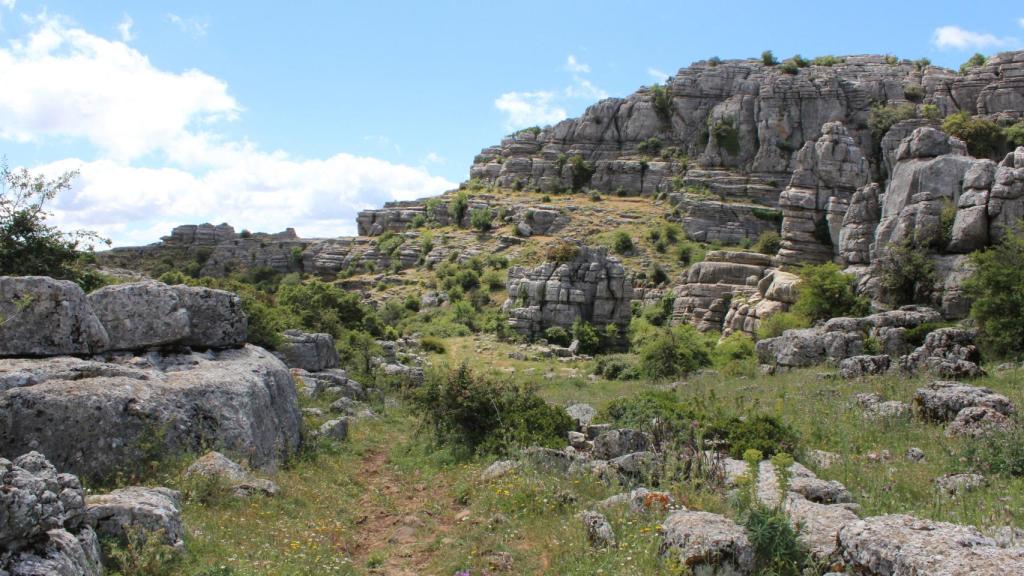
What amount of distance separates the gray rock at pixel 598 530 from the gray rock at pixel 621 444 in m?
2.91

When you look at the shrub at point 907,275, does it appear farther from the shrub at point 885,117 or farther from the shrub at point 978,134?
the shrub at point 885,117

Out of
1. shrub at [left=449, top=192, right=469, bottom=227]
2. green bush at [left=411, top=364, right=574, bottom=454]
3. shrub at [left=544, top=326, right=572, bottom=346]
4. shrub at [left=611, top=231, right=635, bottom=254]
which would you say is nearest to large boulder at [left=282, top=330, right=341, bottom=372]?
green bush at [left=411, top=364, right=574, bottom=454]

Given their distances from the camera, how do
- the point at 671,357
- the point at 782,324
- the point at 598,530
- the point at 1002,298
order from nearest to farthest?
the point at 598,530 < the point at 1002,298 < the point at 671,357 < the point at 782,324

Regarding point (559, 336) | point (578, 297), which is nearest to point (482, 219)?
point (578, 297)

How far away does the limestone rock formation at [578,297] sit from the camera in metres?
38.7

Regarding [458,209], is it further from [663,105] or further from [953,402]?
[953,402]

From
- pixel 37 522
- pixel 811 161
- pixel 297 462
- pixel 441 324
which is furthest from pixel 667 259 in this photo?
pixel 37 522

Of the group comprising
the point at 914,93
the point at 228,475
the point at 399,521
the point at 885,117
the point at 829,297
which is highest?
the point at 914,93

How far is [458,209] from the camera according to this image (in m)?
69.3

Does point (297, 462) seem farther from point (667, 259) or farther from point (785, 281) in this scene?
point (667, 259)

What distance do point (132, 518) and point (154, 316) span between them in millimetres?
4959

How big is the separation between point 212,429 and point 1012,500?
26.4 feet

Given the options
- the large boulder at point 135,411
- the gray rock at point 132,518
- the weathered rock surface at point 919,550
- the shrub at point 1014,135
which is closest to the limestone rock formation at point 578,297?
the large boulder at point 135,411

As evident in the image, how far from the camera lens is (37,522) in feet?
13.3
